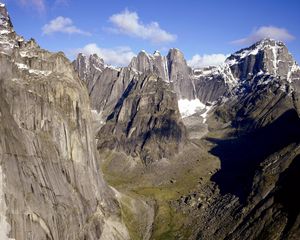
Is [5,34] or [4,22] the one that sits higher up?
[4,22]

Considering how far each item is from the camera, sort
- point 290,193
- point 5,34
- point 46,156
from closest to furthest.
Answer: point 46,156, point 290,193, point 5,34

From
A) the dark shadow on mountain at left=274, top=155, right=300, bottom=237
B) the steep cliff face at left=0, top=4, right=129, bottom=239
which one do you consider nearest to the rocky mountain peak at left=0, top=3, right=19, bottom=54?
the steep cliff face at left=0, top=4, right=129, bottom=239

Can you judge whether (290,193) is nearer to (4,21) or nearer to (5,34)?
(5,34)

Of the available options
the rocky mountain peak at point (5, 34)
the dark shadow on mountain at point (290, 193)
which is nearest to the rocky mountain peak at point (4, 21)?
the rocky mountain peak at point (5, 34)

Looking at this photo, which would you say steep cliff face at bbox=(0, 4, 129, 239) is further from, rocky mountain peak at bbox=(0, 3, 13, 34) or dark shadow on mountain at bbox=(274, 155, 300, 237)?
dark shadow on mountain at bbox=(274, 155, 300, 237)

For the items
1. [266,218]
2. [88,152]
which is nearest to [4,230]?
[88,152]

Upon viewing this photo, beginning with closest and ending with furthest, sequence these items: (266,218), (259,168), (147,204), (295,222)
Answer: (295,222)
(266,218)
(259,168)
(147,204)

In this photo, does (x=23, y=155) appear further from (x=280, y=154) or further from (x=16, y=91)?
(x=280, y=154)

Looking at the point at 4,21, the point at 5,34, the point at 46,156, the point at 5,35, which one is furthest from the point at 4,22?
the point at 46,156
